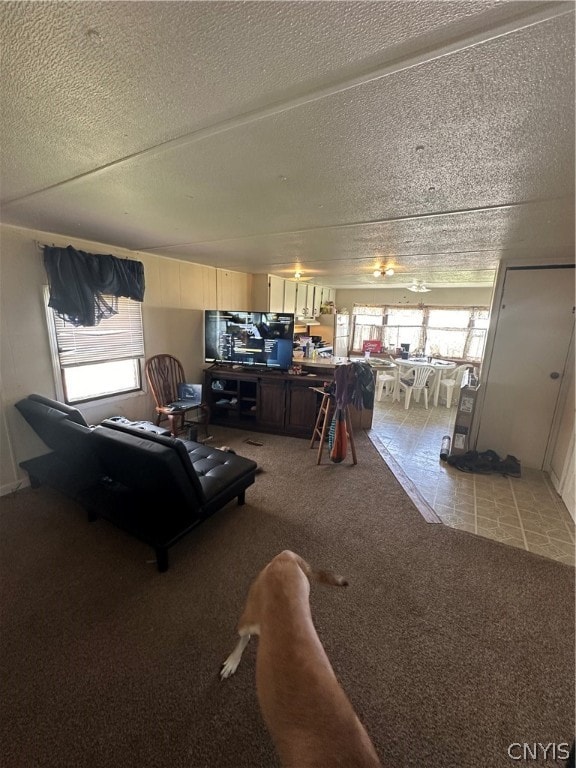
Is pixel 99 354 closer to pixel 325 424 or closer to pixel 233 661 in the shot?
pixel 325 424

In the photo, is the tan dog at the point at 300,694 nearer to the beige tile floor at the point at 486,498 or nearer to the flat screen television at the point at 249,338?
the beige tile floor at the point at 486,498

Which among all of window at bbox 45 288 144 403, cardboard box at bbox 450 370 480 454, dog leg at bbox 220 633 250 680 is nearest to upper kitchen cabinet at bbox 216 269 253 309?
window at bbox 45 288 144 403

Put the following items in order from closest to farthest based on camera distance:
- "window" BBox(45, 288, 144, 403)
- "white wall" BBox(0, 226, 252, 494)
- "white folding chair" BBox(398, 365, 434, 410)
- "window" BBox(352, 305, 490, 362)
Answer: "white wall" BBox(0, 226, 252, 494) < "window" BBox(45, 288, 144, 403) < "white folding chair" BBox(398, 365, 434, 410) < "window" BBox(352, 305, 490, 362)

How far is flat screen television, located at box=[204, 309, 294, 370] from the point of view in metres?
4.23

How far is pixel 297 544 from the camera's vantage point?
220cm

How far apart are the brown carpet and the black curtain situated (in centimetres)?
181

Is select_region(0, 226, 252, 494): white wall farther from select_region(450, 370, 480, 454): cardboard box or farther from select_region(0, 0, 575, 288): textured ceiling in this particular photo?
select_region(450, 370, 480, 454): cardboard box

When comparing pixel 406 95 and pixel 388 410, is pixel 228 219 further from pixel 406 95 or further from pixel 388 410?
pixel 388 410

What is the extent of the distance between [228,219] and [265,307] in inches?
125

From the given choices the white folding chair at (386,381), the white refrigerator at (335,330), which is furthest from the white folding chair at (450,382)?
the white refrigerator at (335,330)

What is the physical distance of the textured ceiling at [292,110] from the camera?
2.32 feet

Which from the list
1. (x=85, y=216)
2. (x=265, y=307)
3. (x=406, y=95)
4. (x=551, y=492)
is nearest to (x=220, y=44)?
(x=406, y=95)

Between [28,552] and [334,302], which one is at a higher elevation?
[334,302]

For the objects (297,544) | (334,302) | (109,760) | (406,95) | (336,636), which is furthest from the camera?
(334,302)
